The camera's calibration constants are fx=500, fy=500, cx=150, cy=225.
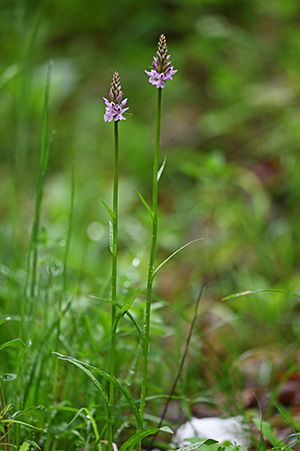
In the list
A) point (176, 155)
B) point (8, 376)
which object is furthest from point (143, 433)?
point (176, 155)

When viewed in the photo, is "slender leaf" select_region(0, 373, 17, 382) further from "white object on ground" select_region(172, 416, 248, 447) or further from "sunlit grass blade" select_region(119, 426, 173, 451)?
"white object on ground" select_region(172, 416, 248, 447)

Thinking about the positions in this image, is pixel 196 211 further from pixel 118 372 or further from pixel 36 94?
A: pixel 36 94

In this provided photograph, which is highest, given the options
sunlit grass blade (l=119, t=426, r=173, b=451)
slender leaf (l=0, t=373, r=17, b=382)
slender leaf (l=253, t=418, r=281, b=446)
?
slender leaf (l=0, t=373, r=17, b=382)

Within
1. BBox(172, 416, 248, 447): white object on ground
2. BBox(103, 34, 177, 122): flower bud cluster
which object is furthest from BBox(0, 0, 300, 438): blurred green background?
BBox(103, 34, 177, 122): flower bud cluster

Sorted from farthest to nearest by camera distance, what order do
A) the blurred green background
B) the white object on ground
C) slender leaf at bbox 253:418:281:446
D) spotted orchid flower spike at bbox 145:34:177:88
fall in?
1. the blurred green background
2. the white object on ground
3. slender leaf at bbox 253:418:281:446
4. spotted orchid flower spike at bbox 145:34:177:88

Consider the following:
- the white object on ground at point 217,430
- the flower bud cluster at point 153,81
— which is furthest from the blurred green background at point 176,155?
the flower bud cluster at point 153,81

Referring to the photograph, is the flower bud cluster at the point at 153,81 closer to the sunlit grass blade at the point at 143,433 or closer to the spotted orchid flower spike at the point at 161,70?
the spotted orchid flower spike at the point at 161,70
